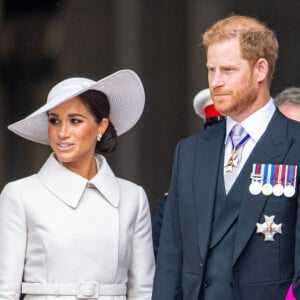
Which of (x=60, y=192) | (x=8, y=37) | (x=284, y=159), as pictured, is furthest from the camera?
(x=8, y=37)

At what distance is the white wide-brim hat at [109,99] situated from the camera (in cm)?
518

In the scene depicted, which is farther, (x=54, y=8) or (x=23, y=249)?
(x=54, y=8)

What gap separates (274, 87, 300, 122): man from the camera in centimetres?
557

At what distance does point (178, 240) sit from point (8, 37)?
8.37 ft

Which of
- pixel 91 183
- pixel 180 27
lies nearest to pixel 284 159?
pixel 91 183

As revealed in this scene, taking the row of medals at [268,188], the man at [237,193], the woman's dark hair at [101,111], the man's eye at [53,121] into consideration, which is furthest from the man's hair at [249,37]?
the man's eye at [53,121]

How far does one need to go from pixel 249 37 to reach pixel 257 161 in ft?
1.57

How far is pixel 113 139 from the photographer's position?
5.37 m

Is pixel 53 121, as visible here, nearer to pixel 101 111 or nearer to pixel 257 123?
pixel 101 111

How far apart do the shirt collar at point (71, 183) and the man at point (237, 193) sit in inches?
12.8

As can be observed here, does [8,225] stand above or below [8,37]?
below

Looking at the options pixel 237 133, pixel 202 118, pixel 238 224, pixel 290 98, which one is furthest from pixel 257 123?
pixel 202 118

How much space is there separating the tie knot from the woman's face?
2.05 feet

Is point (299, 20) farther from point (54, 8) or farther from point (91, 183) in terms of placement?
point (91, 183)
